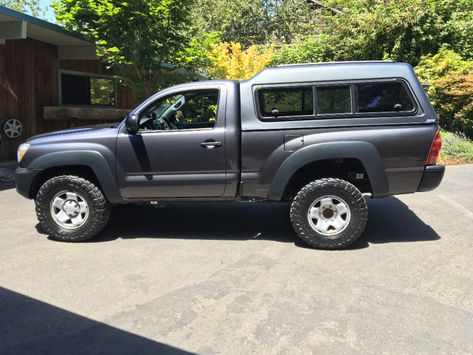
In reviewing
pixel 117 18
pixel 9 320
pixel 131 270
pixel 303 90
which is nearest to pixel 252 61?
pixel 117 18

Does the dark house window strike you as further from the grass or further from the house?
the grass

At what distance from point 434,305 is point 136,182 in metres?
3.38

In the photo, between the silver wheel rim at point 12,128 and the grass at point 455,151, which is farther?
the grass at point 455,151

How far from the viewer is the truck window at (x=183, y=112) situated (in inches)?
206

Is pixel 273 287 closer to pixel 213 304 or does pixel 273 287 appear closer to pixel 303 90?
pixel 213 304

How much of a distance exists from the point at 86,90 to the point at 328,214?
9550 millimetres

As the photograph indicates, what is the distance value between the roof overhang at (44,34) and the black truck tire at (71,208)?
14.3 feet

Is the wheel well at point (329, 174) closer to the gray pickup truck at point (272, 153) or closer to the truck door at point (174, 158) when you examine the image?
the gray pickup truck at point (272, 153)

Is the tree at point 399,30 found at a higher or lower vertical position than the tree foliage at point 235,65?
higher

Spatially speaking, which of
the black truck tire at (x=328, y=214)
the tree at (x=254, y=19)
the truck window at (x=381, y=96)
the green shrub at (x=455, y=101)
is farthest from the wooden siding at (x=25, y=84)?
the tree at (x=254, y=19)

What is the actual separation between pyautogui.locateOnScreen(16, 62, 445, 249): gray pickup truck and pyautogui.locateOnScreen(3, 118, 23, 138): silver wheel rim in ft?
16.6

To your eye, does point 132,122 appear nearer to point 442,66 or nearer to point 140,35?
point 140,35

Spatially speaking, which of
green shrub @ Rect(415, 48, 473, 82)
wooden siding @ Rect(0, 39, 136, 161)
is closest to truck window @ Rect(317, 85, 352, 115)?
wooden siding @ Rect(0, 39, 136, 161)

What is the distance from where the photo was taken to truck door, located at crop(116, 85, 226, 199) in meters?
5.05
